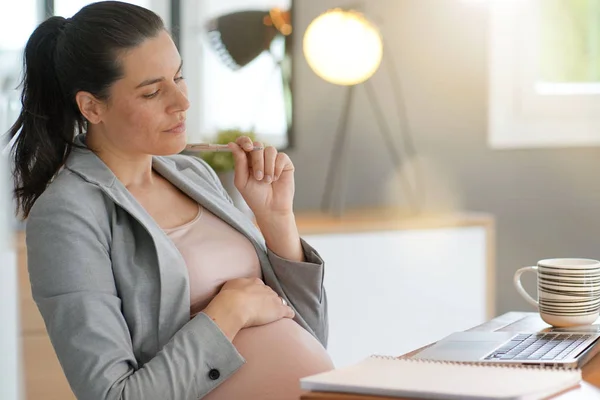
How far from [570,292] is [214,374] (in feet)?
1.94

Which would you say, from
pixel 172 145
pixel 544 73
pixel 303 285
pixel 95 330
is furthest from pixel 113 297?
pixel 544 73

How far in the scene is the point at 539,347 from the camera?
140 cm

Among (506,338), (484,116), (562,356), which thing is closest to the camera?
(562,356)

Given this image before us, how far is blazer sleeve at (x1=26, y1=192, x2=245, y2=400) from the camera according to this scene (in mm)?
1427

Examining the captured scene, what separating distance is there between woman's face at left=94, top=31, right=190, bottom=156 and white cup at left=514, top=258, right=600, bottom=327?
2.17 feet

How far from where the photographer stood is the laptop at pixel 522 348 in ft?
4.30

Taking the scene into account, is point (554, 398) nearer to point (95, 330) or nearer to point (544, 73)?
point (95, 330)

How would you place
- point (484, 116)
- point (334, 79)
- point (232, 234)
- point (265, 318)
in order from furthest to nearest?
1. point (484, 116)
2. point (334, 79)
3. point (232, 234)
4. point (265, 318)

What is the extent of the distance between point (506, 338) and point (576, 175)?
8.31 feet

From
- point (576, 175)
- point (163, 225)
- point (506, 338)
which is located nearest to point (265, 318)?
point (163, 225)

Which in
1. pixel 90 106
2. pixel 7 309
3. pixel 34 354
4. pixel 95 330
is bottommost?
pixel 34 354

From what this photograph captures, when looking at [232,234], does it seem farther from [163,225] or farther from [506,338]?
[506,338]

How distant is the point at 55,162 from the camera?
166 cm

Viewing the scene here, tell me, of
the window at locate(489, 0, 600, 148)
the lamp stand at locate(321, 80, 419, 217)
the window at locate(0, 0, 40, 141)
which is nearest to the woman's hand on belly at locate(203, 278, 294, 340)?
the window at locate(0, 0, 40, 141)
